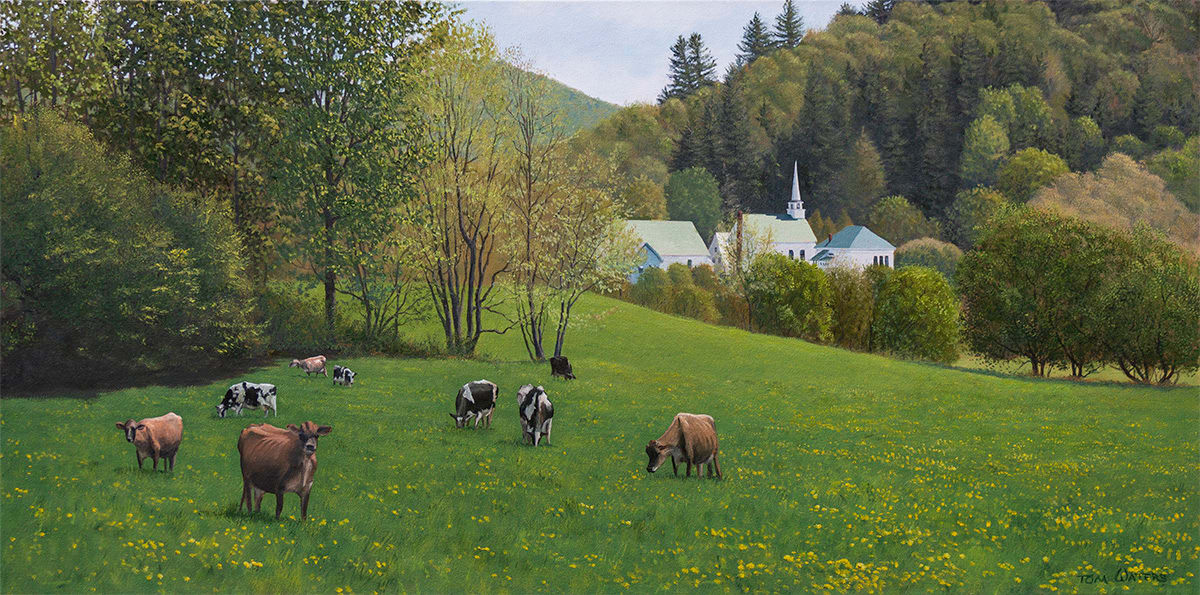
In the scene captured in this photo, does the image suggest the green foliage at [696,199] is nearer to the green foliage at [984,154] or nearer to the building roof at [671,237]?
the building roof at [671,237]

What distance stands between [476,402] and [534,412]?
2804 mm

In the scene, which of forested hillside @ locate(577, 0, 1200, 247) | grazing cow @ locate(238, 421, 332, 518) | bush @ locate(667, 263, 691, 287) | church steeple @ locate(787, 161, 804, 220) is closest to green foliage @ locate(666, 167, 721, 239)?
forested hillside @ locate(577, 0, 1200, 247)

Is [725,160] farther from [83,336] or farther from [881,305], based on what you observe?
[83,336]

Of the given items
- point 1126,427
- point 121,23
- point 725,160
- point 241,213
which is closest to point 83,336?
point 241,213

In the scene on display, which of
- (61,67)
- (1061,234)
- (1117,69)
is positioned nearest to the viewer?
(61,67)

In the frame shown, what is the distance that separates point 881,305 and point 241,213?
178ft

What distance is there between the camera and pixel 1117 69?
171000 mm

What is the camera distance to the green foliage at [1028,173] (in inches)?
4870

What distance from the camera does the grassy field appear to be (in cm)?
1370

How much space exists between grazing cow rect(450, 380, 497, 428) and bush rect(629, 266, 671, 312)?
5496 cm

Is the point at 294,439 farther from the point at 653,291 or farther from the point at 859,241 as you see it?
the point at 859,241

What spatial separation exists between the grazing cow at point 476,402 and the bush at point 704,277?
211ft

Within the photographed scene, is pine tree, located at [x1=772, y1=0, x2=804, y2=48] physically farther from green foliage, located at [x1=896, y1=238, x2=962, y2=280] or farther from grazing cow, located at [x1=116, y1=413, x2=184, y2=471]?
grazing cow, located at [x1=116, y1=413, x2=184, y2=471]
